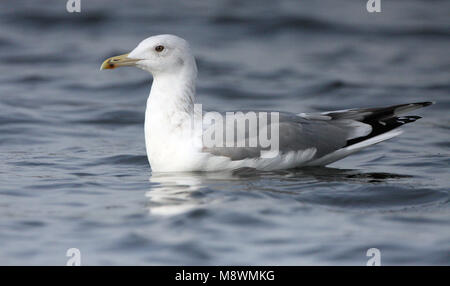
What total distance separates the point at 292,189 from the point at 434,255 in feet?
5.51

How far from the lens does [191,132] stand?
6934 mm

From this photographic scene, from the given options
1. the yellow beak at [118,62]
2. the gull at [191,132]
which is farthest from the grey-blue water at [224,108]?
the yellow beak at [118,62]

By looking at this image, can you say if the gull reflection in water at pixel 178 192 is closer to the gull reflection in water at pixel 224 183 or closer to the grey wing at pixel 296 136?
the gull reflection in water at pixel 224 183

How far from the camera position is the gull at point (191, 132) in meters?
6.90

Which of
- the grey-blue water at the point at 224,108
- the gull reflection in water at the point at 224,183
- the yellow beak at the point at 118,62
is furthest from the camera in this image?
the yellow beak at the point at 118,62

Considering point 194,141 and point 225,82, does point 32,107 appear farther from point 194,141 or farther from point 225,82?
point 194,141

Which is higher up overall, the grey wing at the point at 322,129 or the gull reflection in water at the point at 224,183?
the grey wing at the point at 322,129

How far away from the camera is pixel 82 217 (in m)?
5.87

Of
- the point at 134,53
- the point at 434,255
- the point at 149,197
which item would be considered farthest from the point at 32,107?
the point at 434,255

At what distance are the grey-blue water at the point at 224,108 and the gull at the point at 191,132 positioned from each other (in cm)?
15

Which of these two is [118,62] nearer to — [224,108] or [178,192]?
[178,192]

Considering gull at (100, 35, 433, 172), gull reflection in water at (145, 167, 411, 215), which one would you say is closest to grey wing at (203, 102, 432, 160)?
gull at (100, 35, 433, 172)

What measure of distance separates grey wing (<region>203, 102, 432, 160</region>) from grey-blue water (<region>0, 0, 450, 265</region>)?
0.79 feet

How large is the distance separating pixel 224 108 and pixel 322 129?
130 inches
